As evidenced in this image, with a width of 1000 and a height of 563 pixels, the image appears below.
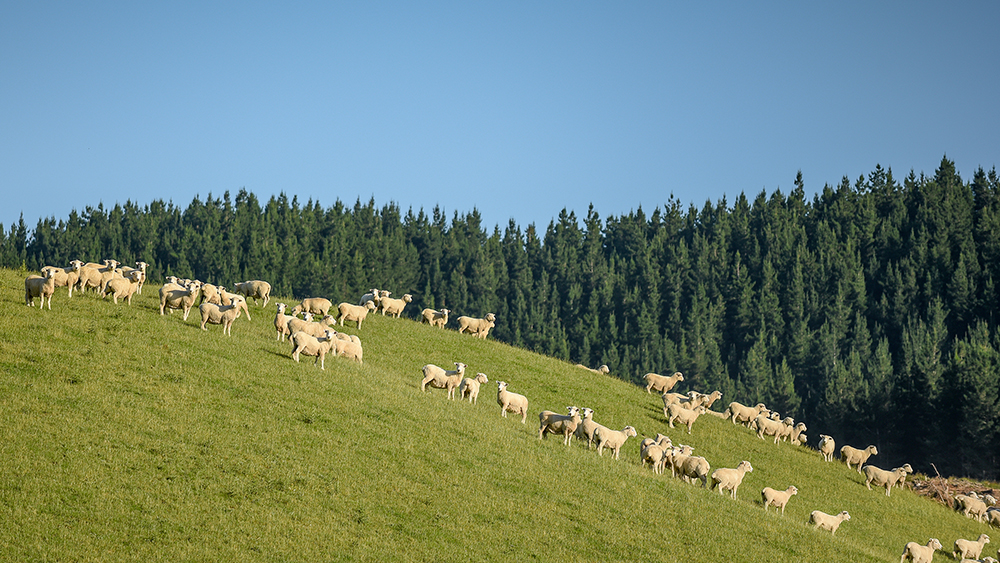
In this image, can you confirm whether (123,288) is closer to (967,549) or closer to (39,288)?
(39,288)

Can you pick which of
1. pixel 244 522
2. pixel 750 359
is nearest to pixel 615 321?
pixel 750 359

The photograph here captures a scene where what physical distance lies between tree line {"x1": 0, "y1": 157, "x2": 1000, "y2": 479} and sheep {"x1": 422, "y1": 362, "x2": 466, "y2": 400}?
82.3 m

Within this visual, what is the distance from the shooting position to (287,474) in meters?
21.1

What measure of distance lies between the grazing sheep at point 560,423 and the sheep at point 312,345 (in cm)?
814

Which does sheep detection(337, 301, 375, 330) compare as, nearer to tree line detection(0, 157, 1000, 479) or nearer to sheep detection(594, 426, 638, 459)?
sheep detection(594, 426, 638, 459)

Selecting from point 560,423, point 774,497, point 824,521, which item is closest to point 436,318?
point 560,423

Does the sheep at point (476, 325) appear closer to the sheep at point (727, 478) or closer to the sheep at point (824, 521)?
the sheep at point (727, 478)

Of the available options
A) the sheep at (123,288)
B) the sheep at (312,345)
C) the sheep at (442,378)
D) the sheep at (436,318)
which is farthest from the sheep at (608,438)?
the sheep at (436,318)

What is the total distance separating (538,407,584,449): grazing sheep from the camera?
2911 centimetres

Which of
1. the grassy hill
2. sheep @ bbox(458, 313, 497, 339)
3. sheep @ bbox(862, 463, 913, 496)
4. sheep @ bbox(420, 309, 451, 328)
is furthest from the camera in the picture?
sheep @ bbox(420, 309, 451, 328)

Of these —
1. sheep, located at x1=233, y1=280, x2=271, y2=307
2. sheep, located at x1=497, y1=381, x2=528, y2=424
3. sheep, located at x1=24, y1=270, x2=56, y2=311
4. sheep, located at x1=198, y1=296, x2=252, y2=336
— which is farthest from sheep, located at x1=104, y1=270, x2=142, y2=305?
sheep, located at x1=497, y1=381, x2=528, y2=424

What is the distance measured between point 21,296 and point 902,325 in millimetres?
139736

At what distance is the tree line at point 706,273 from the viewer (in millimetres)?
137375

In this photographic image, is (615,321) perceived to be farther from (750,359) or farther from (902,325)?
(902,325)
